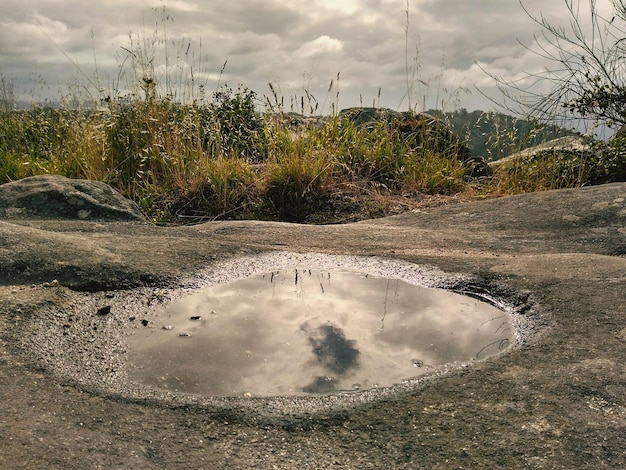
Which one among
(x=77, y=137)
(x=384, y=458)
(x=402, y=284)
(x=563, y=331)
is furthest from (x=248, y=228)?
(x=77, y=137)

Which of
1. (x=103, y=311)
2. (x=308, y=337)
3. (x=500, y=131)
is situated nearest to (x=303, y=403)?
(x=308, y=337)

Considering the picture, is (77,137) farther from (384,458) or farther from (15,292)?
(384,458)

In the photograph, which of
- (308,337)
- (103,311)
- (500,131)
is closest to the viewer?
(308,337)

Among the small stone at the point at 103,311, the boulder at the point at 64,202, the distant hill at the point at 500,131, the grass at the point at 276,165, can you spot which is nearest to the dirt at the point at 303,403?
the small stone at the point at 103,311

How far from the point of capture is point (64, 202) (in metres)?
4.09

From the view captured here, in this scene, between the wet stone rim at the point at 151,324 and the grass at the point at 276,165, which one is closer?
the wet stone rim at the point at 151,324

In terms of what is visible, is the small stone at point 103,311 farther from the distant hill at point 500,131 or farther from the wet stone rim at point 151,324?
the distant hill at point 500,131

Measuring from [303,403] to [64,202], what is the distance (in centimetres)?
299

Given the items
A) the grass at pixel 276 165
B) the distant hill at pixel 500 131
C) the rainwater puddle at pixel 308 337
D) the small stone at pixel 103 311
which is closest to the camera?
the rainwater puddle at pixel 308 337

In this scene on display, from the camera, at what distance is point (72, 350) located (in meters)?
2.08

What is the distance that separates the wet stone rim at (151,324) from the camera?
5.65 ft

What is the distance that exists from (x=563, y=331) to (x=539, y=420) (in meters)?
0.65

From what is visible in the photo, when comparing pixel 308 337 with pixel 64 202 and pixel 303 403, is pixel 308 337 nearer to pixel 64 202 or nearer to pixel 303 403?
pixel 303 403

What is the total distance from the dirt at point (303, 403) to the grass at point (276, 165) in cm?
238
